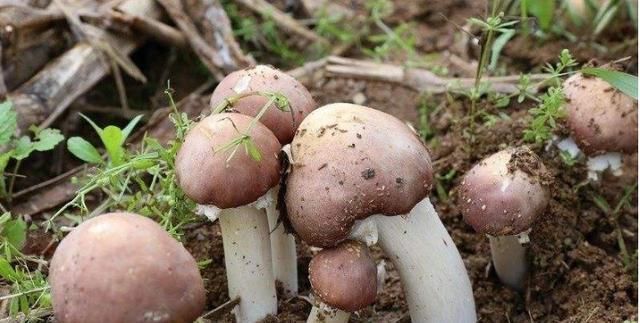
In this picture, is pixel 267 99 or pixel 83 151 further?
pixel 83 151

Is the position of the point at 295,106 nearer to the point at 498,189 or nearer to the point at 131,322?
the point at 498,189

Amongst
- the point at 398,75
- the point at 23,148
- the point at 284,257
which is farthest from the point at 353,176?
the point at 398,75

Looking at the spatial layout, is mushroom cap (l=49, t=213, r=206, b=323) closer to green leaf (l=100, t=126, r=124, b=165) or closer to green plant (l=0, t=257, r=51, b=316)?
green plant (l=0, t=257, r=51, b=316)

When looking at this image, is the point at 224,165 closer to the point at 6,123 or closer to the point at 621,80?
the point at 6,123

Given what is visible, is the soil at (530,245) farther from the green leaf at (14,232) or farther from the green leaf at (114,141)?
the green leaf at (114,141)

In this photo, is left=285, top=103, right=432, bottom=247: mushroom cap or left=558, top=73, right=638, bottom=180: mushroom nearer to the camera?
left=285, top=103, right=432, bottom=247: mushroom cap

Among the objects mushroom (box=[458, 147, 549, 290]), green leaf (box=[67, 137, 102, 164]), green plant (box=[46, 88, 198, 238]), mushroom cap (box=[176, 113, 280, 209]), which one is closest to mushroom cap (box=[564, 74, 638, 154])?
mushroom (box=[458, 147, 549, 290])
